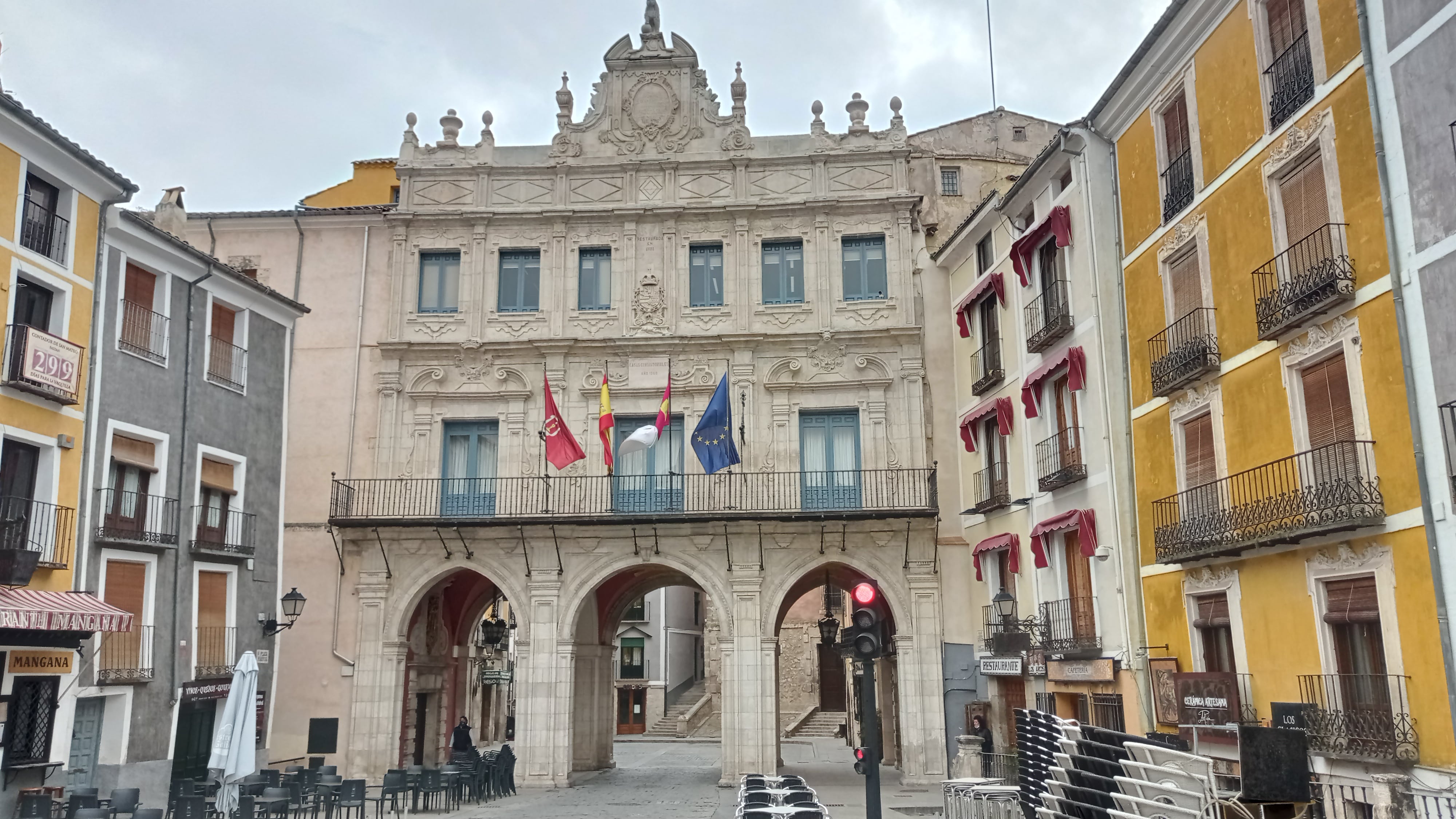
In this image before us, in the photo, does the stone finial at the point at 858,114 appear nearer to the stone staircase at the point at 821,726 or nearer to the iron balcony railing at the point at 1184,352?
the iron balcony railing at the point at 1184,352

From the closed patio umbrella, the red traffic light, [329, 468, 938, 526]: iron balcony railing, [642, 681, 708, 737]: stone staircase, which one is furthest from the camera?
[642, 681, 708, 737]: stone staircase

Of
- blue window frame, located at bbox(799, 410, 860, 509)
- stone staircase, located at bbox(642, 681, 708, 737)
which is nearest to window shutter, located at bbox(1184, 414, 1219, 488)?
blue window frame, located at bbox(799, 410, 860, 509)

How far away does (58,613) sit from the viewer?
1569 centimetres

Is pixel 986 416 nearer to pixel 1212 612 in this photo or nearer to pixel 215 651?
pixel 1212 612

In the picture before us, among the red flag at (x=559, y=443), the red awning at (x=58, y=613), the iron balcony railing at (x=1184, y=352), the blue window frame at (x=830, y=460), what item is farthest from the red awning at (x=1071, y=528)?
the red awning at (x=58, y=613)

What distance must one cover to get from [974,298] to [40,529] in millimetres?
17450

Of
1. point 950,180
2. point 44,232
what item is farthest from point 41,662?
point 950,180

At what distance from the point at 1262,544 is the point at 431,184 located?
65.5 ft

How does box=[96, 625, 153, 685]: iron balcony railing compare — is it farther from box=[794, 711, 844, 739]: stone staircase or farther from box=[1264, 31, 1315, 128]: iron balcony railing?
box=[794, 711, 844, 739]: stone staircase

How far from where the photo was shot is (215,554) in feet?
68.2

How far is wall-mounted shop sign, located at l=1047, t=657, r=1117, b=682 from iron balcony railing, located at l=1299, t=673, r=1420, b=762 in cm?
448

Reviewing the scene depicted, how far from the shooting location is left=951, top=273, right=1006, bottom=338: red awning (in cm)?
2303

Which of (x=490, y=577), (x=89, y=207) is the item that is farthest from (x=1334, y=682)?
(x=89, y=207)

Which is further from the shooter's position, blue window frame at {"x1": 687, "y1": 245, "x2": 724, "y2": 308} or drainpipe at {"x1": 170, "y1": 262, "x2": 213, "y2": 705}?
blue window frame at {"x1": 687, "y1": 245, "x2": 724, "y2": 308}
